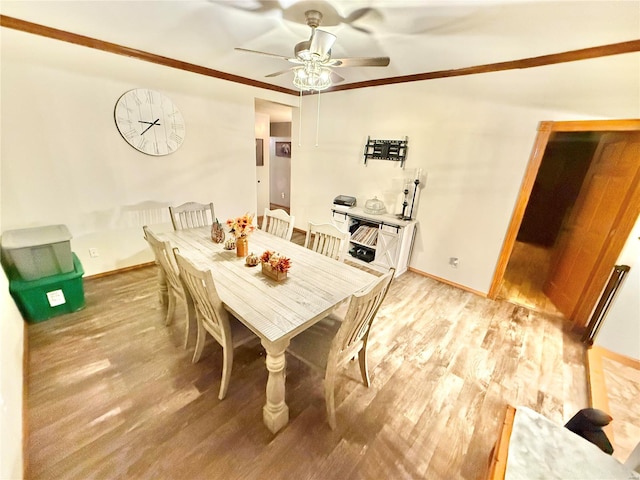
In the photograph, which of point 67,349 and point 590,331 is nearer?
point 67,349

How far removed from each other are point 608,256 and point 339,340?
273cm

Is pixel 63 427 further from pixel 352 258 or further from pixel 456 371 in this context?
pixel 352 258

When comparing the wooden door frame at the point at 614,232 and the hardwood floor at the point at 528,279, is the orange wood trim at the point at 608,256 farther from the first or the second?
the hardwood floor at the point at 528,279

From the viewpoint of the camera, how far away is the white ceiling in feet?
5.36

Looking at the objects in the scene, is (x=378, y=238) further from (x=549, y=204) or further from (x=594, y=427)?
(x=549, y=204)

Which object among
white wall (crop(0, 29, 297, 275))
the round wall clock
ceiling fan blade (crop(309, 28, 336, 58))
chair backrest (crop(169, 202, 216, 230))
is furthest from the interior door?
the round wall clock

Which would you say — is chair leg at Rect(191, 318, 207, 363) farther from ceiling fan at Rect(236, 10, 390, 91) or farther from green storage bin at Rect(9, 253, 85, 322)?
ceiling fan at Rect(236, 10, 390, 91)

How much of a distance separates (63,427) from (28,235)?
66.8 inches

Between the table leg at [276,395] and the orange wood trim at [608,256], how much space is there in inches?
115

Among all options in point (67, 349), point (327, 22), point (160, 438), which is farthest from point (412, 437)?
point (327, 22)

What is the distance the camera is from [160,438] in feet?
4.54

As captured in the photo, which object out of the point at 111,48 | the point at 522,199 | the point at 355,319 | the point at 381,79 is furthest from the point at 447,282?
the point at 111,48

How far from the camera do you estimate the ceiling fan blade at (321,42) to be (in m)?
1.53

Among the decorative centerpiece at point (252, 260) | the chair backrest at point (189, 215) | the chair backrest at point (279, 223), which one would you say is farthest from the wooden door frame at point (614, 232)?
the chair backrest at point (189, 215)
